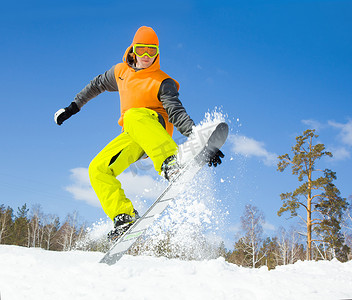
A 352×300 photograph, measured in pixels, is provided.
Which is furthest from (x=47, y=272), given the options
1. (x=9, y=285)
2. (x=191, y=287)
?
(x=191, y=287)

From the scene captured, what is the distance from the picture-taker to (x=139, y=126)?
3.04 meters

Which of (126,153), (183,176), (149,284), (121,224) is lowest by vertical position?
(149,284)

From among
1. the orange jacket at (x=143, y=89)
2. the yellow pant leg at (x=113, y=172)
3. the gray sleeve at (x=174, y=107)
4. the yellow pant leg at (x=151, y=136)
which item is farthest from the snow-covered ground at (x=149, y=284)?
the orange jacket at (x=143, y=89)

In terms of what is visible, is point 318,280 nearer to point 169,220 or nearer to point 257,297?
point 257,297

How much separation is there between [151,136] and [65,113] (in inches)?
63.9

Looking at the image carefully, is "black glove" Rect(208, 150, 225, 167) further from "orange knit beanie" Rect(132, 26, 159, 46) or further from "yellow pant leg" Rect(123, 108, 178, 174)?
"orange knit beanie" Rect(132, 26, 159, 46)

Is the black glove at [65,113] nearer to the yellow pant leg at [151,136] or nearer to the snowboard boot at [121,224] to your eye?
the yellow pant leg at [151,136]

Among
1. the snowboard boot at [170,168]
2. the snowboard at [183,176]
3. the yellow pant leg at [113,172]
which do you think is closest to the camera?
the snowboard at [183,176]

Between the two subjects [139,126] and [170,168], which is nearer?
[170,168]

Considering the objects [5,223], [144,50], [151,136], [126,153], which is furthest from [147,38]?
[5,223]

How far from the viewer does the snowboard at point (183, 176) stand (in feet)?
9.05

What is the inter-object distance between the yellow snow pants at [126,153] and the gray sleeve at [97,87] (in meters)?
0.84

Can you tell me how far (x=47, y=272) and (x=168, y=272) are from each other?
2.71 ft

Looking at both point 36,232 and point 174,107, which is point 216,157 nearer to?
point 174,107
